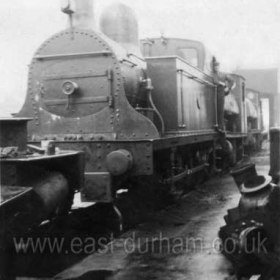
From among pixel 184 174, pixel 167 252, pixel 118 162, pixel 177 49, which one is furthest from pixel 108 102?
pixel 177 49

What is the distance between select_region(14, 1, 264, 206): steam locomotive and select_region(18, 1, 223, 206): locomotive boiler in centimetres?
1

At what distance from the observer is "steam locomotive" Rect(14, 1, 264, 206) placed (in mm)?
5762

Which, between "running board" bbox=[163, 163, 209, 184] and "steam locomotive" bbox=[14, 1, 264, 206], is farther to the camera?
"running board" bbox=[163, 163, 209, 184]

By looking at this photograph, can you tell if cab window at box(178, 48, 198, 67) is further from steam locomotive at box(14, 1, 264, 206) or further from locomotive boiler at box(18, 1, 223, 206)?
locomotive boiler at box(18, 1, 223, 206)

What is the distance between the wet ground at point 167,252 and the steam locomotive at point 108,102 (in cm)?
68

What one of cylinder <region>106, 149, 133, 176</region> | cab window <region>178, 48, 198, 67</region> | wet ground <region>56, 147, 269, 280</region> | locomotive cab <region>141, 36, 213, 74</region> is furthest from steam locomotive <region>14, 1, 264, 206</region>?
cab window <region>178, 48, 198, 67</region>

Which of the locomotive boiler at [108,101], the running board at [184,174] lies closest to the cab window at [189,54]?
the locomotive boiler at [108,101]

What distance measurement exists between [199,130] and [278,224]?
183 inches

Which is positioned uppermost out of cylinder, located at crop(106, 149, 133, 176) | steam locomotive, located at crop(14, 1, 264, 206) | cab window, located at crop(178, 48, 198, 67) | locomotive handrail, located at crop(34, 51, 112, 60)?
cab window, located at crop(178, 48, 198, 67)

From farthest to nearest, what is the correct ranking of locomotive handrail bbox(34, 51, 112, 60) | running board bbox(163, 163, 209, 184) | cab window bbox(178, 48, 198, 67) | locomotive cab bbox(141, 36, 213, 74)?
cab window bbox(178, 48, 198, 67) → locomotive cab bbox(141, 36, 213, 74) → running board bbox(163, 163, 209, 184) → locomotive handrail bbox(34, 51, 112, 60)

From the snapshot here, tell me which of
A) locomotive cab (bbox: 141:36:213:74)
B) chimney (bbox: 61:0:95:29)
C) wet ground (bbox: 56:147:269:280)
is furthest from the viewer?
locomotive cab (bbox: 141:36:213:74)

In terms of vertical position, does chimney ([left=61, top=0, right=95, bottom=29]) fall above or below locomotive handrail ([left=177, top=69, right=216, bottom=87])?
above

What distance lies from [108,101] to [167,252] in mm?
2385

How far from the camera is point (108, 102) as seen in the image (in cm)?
616
